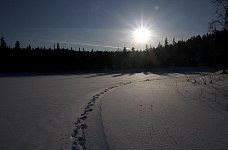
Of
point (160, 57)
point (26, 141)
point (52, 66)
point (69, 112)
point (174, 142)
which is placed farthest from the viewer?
point (160, 57)

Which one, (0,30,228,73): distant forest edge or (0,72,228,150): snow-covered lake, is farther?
(0,30,228,73): distant forest edge

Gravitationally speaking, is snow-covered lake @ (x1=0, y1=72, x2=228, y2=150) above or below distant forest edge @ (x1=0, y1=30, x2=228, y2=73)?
below

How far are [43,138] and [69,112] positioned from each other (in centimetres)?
440

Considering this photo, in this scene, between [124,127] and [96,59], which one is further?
[96,59]

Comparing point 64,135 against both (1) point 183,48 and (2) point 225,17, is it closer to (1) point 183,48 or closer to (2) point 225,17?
(2) point 225,17

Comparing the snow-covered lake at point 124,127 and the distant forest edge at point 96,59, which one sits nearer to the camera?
the snow-covered lake at point 124,127

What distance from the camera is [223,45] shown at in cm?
3027

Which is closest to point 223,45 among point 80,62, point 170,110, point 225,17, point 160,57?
point 225,17

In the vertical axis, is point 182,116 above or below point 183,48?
below

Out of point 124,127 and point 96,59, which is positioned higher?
point 96,59

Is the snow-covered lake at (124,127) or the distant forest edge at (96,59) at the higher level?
the distant forest edge at (96,59)

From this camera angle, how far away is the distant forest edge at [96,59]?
98694 millimetres

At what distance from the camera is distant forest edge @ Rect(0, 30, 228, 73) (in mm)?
98694

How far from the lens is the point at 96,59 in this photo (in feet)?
372
